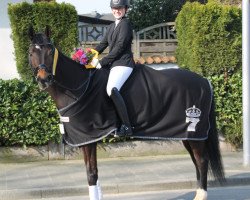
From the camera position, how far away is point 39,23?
11.2m

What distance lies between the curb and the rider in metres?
1.89

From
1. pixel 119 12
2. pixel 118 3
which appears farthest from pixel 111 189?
pixel 118 3

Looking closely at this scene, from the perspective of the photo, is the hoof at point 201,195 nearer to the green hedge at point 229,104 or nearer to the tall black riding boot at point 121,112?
the tall black riding boot at point 121,112

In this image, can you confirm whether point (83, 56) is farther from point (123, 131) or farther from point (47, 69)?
point (123, 131)

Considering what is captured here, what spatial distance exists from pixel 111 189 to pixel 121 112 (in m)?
2.19

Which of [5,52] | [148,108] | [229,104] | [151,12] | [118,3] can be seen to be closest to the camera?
[118,3]

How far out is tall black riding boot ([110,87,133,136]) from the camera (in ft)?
23.9

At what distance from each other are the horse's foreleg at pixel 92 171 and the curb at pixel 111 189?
1.91 metres

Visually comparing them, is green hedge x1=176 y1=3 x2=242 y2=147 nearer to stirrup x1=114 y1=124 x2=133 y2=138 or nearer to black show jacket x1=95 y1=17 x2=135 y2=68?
black show jacket x1=95 y1=17 x2=135 y2=68

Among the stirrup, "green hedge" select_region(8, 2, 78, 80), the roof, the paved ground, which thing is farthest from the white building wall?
the stirrup

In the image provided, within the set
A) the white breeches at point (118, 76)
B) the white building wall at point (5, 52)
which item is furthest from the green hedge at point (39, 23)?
the white breeches at point (118, 76)

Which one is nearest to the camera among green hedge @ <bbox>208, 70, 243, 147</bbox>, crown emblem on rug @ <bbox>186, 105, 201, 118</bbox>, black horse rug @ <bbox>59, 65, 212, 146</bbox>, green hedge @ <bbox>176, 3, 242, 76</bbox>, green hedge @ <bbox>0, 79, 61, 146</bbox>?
black horse rug @ <bbox>59, 65, 212, 146</bbox>

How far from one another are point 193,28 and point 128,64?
4.57 meters

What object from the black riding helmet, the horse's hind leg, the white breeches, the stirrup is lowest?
the horse's hind leg
